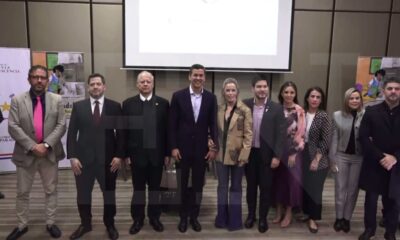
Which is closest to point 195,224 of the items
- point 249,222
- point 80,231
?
point 249,222

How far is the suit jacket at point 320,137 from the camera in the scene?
2908mm

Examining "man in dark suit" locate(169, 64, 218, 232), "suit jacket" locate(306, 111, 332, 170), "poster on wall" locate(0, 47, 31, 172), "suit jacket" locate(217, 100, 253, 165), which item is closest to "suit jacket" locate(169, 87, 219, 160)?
"man in dark suit" locate(169, 64, 218, 232)

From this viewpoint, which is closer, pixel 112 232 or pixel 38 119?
pixel 38 119

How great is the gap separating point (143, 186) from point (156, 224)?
0.39 m

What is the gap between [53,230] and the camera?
283cm

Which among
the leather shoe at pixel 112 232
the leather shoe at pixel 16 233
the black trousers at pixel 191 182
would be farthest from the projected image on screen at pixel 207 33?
the leather shoe at pixel 16 233

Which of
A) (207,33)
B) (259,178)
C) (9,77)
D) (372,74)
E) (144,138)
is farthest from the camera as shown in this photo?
(372,74)

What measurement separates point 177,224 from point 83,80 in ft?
8.22

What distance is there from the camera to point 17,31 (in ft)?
14.7

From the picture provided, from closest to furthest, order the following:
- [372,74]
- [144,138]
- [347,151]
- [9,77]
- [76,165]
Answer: [76,165], [144,138], [347,151], [9,77], [372,74]

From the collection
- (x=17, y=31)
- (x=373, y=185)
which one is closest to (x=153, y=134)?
(x=373, y=185)

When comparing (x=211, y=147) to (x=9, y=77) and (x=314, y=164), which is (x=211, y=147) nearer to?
(x=314, y=164)

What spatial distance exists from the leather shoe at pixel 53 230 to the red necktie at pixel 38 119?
773 millimetres

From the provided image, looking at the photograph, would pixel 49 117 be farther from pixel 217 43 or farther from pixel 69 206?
pixel 217 43
